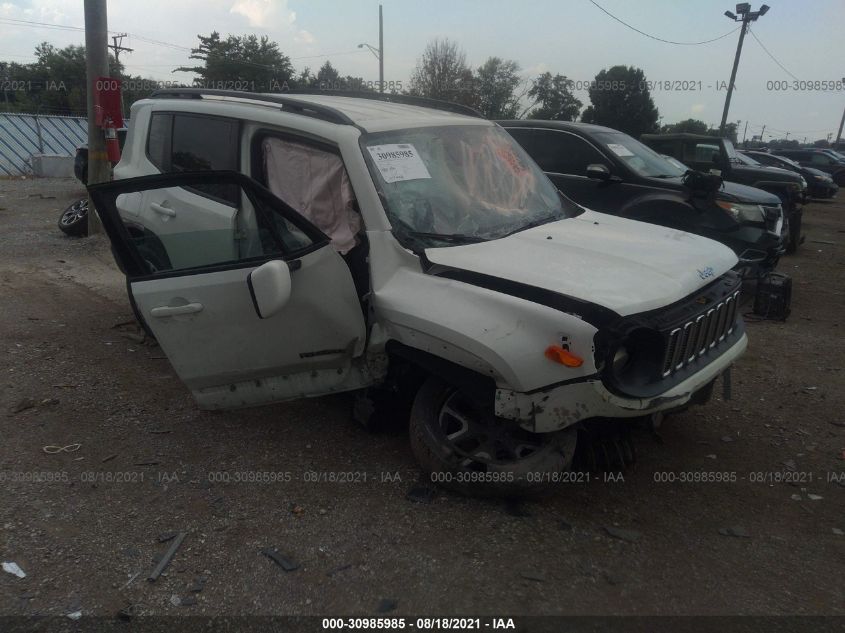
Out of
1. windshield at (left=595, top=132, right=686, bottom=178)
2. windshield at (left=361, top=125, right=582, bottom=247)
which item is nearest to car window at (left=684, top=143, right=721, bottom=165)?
windshield at (left=595, top=132, right=686, bottom=178)

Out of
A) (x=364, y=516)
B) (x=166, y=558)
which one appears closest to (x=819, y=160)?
(x=364, y=516)

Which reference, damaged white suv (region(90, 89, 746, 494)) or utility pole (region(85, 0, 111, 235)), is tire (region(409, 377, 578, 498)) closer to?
damaged white suv (region(90, 89, 746, 494))

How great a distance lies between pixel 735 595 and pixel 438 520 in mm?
1314

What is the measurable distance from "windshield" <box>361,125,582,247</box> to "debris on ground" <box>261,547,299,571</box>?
5.19ft

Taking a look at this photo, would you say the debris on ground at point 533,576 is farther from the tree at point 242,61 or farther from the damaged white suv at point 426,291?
the tree at point 242,61

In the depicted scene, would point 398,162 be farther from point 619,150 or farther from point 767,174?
point 767,174

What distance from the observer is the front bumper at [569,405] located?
2.73 meters

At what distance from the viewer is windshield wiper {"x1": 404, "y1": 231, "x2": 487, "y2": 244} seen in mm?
3256

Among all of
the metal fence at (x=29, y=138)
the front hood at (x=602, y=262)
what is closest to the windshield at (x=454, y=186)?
the front hood at (x=602, y=262)

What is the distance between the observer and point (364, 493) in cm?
338

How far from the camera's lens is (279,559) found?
9.41 feet

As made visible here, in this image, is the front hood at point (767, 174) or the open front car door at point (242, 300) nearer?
the open front car door at point (242, 300)

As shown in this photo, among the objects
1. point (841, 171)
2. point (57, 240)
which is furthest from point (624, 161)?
point (841, 171)

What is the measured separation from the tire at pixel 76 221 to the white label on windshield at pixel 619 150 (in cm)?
754
